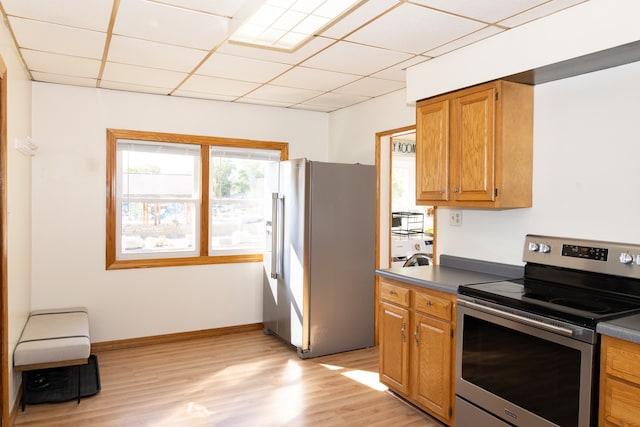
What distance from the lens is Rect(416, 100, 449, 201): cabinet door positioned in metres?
3.12

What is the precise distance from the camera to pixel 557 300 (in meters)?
2.29

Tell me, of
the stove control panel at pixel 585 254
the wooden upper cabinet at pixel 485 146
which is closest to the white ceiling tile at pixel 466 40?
the wooden upper cabinet at pixel 485 146

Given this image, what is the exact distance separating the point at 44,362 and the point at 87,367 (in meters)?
0.61

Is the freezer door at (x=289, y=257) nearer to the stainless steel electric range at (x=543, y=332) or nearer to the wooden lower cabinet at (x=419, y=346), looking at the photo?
the wooden lower cabinet at (x=419, y=346)

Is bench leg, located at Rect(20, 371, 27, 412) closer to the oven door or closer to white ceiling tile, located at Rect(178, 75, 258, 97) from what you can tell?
white ceiling tile, located at Rect(178, 75, 258, 97)

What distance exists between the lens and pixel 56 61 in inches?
136

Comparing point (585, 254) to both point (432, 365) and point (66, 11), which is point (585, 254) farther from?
point (66, 11)

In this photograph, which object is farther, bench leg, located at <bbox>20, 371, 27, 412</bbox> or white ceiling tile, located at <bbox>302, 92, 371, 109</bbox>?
white ceiling tile, located at <bbox>302, 92, 371, 109</bbox>

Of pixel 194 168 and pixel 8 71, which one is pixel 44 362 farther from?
pixel 194 168

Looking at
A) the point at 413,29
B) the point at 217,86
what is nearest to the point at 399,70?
the point at 413,29

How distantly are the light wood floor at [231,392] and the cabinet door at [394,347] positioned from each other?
158 mm

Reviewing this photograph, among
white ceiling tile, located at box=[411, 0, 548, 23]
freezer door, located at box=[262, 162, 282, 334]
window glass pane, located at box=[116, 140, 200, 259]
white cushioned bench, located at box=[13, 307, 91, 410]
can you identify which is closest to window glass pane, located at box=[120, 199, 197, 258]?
window glass pane, located at box=[116, 140, 200, 259]

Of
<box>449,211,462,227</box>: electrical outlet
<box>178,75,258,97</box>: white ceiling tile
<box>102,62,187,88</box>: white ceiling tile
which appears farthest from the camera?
<box>178,75,258,97</box>: white ceiling tile

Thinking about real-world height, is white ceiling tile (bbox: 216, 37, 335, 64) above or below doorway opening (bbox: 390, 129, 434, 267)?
above
